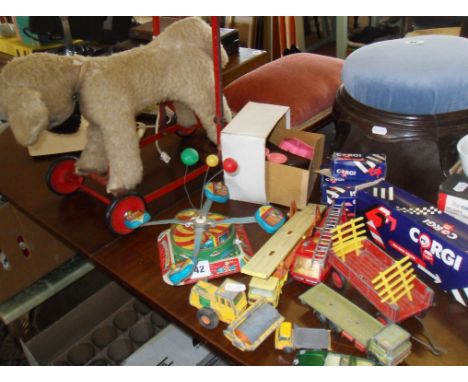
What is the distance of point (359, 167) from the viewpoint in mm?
825

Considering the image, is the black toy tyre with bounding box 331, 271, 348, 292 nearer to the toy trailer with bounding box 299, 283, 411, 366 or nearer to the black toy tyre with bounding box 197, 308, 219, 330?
the toy trailer with bounding box 299, 283, 411, 366

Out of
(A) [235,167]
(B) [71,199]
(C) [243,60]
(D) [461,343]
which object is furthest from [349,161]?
(C) [243,60]

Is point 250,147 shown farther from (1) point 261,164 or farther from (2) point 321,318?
(2) point 321,318

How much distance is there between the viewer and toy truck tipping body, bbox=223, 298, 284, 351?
647 mm

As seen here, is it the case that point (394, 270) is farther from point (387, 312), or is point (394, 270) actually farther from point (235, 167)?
point (235, 167)

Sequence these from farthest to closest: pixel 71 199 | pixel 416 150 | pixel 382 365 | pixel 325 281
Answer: pixel 71 199 < pixel 416 150 < pixel 325 281 < pixel 382 365

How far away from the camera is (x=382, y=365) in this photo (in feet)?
2.01

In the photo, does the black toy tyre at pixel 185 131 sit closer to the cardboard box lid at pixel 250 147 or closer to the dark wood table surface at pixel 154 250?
the dark wood table surface at pixel 154 250

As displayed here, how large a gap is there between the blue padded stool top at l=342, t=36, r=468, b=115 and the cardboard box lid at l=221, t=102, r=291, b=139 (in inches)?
6.1

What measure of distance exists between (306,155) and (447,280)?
34cm

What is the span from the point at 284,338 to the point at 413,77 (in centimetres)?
50

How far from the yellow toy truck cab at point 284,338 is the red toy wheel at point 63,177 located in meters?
0.56

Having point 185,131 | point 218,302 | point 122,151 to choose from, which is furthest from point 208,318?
point 185,131

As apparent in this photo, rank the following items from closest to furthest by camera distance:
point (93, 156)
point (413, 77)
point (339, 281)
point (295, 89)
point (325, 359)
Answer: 1. point (325, 359)
2. point (339, 281)
3. point (413, 77)
4. point (93, 156)
5. point (295, 89)
